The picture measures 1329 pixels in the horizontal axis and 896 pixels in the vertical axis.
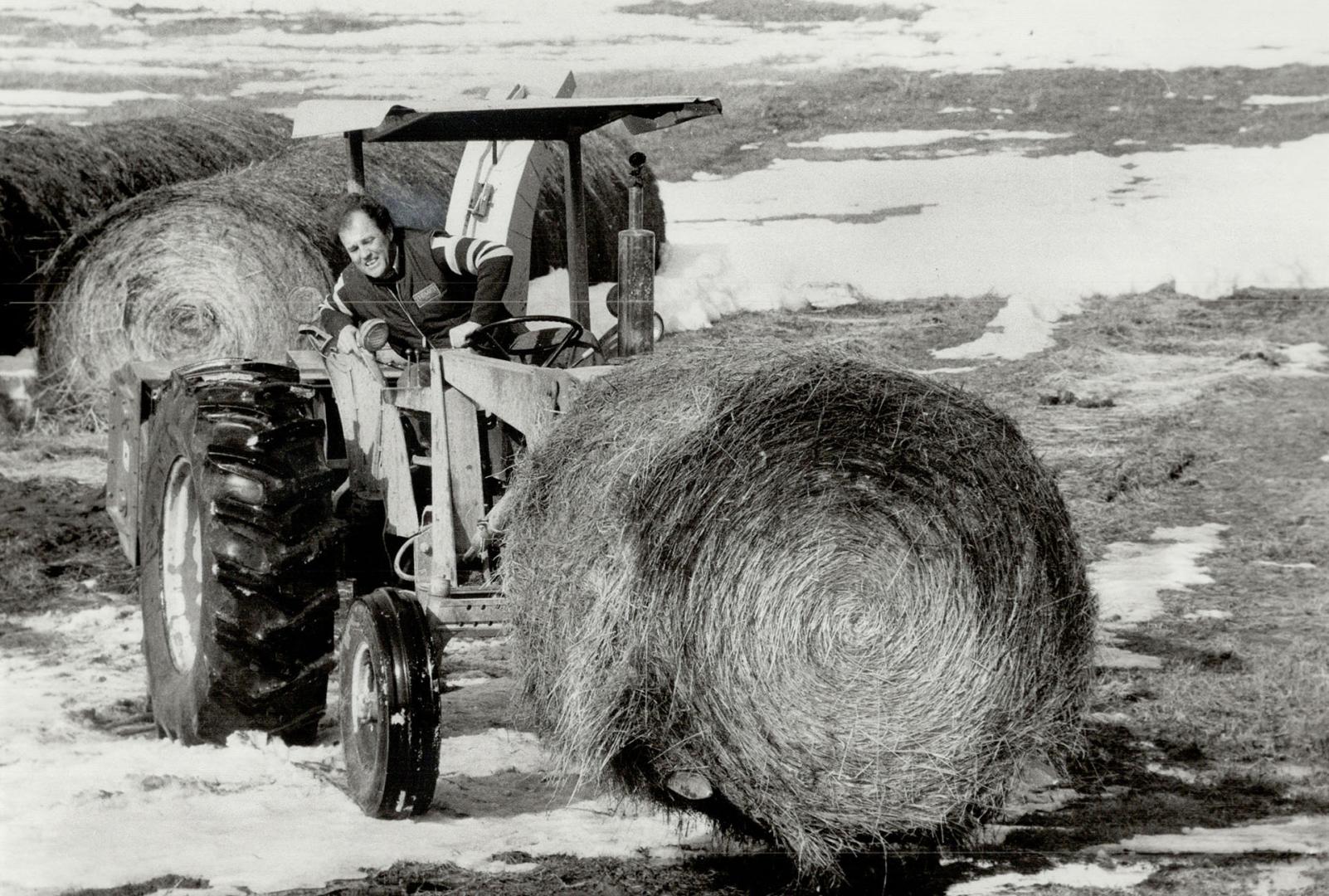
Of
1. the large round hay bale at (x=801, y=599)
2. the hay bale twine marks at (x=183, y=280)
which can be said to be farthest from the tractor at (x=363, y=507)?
the hay bale twine marks at (x=183, y=280)

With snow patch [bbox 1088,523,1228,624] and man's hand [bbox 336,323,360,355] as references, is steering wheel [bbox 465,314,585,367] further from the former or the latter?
snow patch [bbox 1088,523,1228,624]

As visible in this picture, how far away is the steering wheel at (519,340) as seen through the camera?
546 cm

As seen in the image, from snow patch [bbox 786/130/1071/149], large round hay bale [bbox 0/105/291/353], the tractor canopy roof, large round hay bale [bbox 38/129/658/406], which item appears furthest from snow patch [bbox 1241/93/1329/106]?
the tractor canopy roof

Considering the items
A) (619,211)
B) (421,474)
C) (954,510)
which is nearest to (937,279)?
(619,211)

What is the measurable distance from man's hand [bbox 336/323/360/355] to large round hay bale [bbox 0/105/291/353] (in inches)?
264

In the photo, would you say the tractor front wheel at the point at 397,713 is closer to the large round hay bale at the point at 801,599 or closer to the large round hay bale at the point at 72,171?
the large round hay bale at the point at 801,599

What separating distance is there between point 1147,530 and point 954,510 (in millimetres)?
5080

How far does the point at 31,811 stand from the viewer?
16.6ft

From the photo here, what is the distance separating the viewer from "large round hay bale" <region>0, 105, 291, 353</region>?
38.3 ft

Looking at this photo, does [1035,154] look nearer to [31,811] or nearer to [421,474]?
[421,474]

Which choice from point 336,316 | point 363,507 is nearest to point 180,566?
point 363,507

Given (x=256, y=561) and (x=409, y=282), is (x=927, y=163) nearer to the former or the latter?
(x=409, y=282)

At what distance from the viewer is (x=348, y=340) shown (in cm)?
590

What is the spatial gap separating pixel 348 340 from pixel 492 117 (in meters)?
1.01
